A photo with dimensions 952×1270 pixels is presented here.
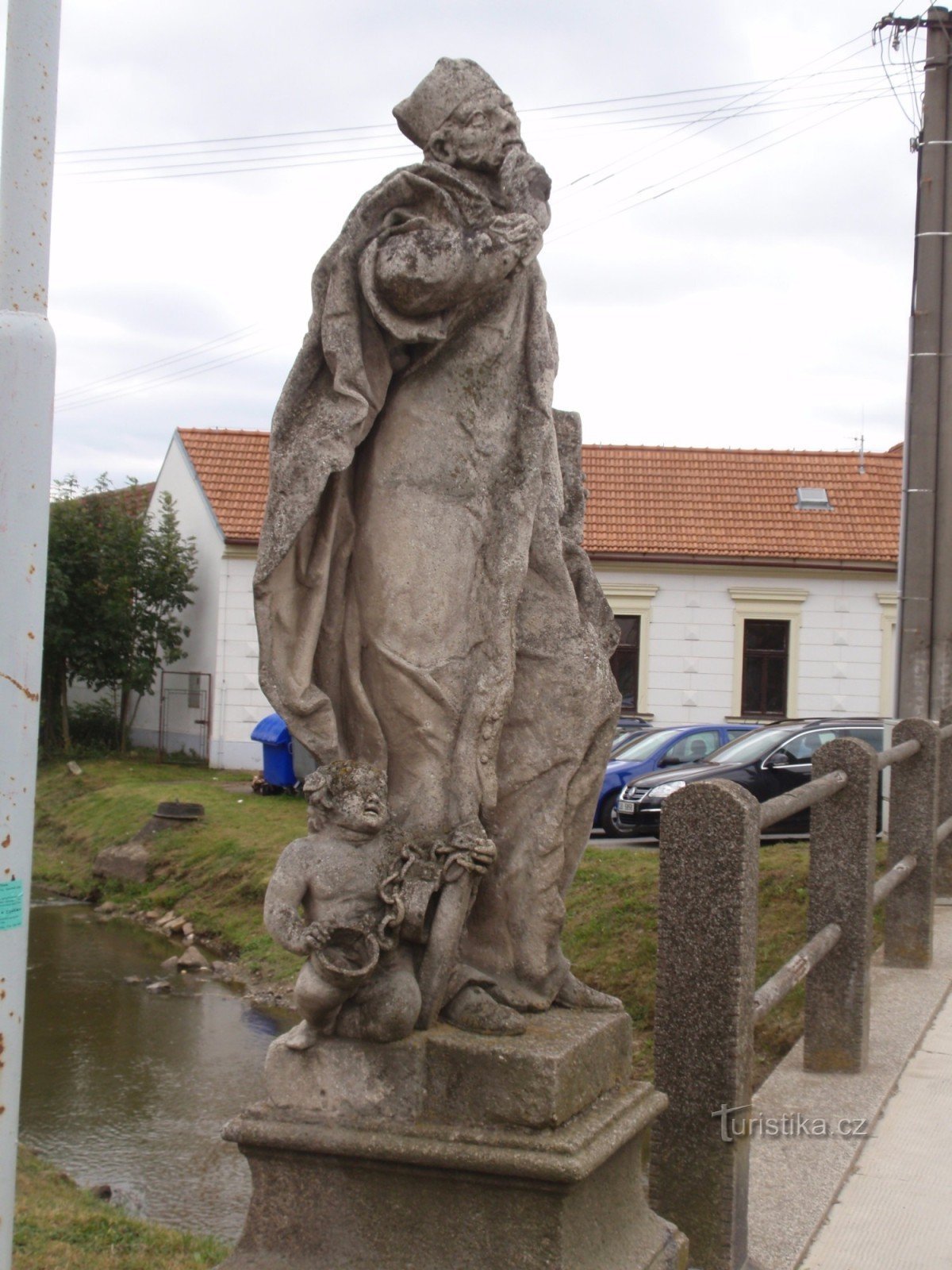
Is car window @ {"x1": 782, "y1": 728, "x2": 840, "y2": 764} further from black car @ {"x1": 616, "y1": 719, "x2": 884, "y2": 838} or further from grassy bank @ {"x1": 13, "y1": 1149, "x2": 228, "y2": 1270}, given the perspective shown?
grassy bank @ {"x1": 13, "y1": 1149, "x2": 228, "y2": 1270}

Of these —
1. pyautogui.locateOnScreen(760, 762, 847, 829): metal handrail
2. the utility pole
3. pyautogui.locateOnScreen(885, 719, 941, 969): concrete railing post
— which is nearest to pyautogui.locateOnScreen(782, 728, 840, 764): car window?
the utility pole

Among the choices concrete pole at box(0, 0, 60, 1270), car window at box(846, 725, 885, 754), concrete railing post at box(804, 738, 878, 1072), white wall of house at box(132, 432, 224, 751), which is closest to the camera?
concrete pole at box(0, 0, 60, 1270)

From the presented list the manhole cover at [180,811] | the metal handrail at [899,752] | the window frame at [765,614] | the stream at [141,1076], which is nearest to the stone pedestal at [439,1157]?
the metal handrail at [899,752]

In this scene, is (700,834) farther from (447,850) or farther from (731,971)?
(447,850)

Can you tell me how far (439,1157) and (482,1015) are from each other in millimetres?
307

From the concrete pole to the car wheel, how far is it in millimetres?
13895

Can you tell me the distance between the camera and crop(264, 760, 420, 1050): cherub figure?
290 cm

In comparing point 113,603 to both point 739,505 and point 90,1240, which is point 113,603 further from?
point 90,1240

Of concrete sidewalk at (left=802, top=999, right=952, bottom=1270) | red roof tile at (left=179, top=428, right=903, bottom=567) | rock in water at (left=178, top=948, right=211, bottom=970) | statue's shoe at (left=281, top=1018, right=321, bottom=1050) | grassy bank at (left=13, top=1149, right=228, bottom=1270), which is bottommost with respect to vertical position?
rock in water at (left=178, top=948, right=211, bottom=970)

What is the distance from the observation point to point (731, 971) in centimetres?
338

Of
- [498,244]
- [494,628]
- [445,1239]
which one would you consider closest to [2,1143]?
[445,1239]

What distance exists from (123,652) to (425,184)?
2365 centimetres

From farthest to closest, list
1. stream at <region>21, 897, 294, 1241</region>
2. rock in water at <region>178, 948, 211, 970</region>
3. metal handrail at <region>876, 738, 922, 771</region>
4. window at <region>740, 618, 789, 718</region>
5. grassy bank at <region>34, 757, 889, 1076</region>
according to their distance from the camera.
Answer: window at <region>740, 618, 789, 718</region>, rock in water at <region>178, 948, 211, 970</region>, grassy bank at <region>34, 757, 889, 1076</region>, stream at <region>21, 897, 294, 1241</region>, metal handrail at <region>876, 738, 922, 771</region>

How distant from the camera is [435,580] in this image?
10.5 ft
